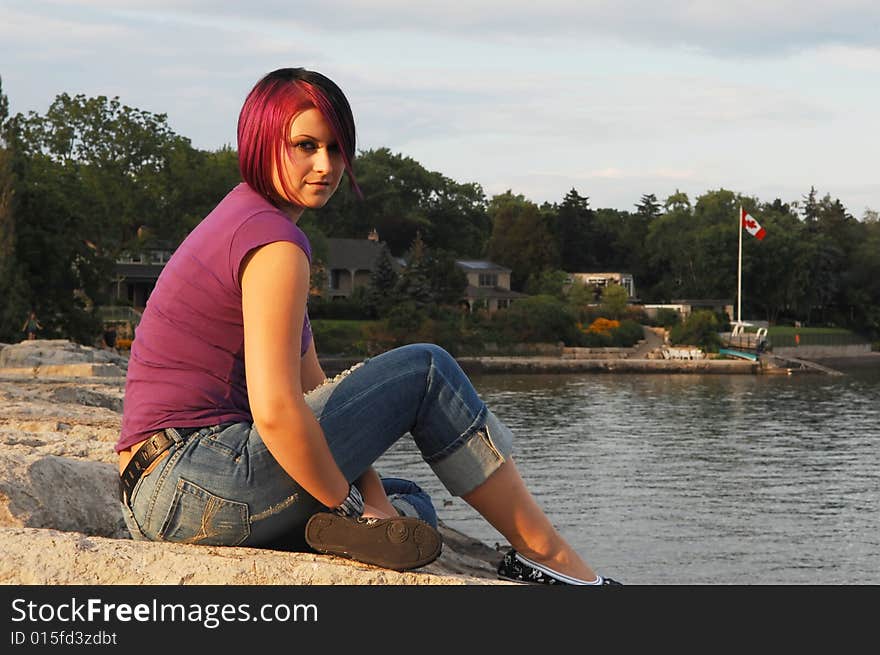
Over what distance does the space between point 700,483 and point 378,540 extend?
17.9 m

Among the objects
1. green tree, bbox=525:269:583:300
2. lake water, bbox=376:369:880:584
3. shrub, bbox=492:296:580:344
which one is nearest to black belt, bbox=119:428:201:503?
lake water, bbox=376:369:880:584

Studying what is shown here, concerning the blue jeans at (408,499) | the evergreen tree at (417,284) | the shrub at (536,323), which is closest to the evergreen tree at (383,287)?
the evergreen tree at (417,284)

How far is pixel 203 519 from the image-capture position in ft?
10.1

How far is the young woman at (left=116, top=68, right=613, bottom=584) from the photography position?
115 inches

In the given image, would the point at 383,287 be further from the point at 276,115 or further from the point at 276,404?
the point at 276,404

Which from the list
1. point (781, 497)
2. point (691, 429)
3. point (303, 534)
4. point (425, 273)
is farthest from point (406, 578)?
point (425, 273)

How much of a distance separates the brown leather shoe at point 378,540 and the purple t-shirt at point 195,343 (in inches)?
14.4

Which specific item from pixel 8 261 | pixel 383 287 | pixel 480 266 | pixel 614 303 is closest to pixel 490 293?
pixel 480 266

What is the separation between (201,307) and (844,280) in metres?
80.7

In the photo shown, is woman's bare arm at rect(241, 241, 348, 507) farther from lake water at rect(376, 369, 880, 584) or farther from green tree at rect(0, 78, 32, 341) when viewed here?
green tree at rect(0, 78, 32, 341)

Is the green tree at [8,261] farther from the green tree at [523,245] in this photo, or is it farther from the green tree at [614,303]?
the green tree at [523,245]
